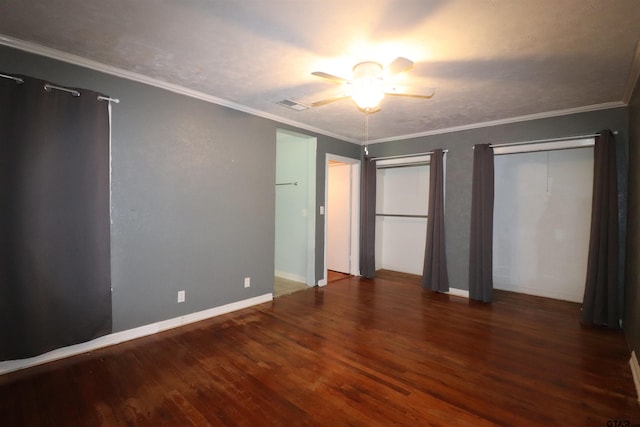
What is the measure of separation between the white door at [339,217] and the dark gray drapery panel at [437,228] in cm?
154

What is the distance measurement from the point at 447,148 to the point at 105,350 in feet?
16.2

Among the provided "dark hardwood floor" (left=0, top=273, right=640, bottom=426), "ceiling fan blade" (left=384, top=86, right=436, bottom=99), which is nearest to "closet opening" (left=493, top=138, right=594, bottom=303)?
"dark hardwood floor" (left=0, top=273, right=640, bottom=426)

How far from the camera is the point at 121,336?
9.39ft

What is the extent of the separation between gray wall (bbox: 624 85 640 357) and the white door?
369 cm

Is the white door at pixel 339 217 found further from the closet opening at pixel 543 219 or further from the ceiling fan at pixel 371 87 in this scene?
the ceiling fan at pixel 371 87

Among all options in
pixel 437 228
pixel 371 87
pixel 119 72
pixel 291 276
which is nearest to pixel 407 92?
pixel 371 87

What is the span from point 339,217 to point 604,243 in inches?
148

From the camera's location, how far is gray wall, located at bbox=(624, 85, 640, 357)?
251 centimetres

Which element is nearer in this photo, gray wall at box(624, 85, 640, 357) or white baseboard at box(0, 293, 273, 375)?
white baseboard at box(0, 293, 273, 375)

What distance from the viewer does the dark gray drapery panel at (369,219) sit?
547 cm

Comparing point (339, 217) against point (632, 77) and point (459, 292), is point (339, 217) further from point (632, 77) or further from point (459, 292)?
point (632, 77)

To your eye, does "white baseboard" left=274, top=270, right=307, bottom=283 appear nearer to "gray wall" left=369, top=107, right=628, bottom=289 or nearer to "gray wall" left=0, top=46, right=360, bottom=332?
"gray wall" left=0, top=46, right=360, bottom=332

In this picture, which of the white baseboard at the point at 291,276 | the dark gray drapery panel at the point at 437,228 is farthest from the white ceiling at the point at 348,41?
the white baseboard at the point at 291,276

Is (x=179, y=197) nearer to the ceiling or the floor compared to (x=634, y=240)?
nearer to the ceiling
